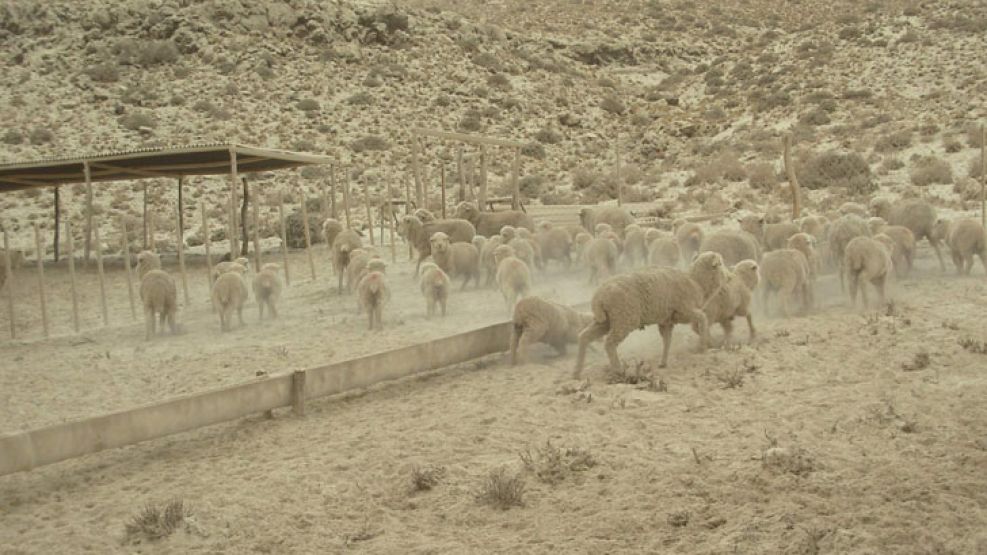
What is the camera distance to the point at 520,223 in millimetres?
19578

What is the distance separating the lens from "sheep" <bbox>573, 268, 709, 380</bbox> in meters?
9.27

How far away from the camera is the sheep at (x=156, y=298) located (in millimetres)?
13297

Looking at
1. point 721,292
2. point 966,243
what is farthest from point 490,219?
point 721,292

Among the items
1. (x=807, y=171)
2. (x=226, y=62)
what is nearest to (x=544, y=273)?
(x=807, y=171)

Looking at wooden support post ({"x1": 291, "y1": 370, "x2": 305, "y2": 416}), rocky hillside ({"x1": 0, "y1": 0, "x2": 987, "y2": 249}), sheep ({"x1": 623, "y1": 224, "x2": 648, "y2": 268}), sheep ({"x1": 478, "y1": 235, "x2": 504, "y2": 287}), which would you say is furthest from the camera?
rocky hillside ({"x1": 0, "y1": 0, "x2": 987, "y2": 249})

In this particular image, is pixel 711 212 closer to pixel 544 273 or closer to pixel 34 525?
pixel 544 273

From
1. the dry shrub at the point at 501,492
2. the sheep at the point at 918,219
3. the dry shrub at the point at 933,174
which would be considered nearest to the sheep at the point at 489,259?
the sheep at the point at 918,219

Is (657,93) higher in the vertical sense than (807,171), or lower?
higher

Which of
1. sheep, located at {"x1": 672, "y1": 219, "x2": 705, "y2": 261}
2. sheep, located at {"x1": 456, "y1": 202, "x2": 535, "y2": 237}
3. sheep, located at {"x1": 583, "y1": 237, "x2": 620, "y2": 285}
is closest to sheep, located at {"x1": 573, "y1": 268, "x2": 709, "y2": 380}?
sheep, located at {"x1": 583, "y1": 237, "x2": 620, "y2": 285}

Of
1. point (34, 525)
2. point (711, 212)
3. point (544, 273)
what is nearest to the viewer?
point (34, 525)

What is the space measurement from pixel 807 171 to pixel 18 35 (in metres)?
34.1

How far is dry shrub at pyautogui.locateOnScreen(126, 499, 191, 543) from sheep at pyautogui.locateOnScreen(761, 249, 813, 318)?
794cm

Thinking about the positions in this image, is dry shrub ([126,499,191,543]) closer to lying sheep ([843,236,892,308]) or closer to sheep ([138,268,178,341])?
sheep ([138,268,178,341])

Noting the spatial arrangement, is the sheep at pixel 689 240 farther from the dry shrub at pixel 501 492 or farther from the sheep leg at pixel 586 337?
the dry shrub at pixel 501 492
